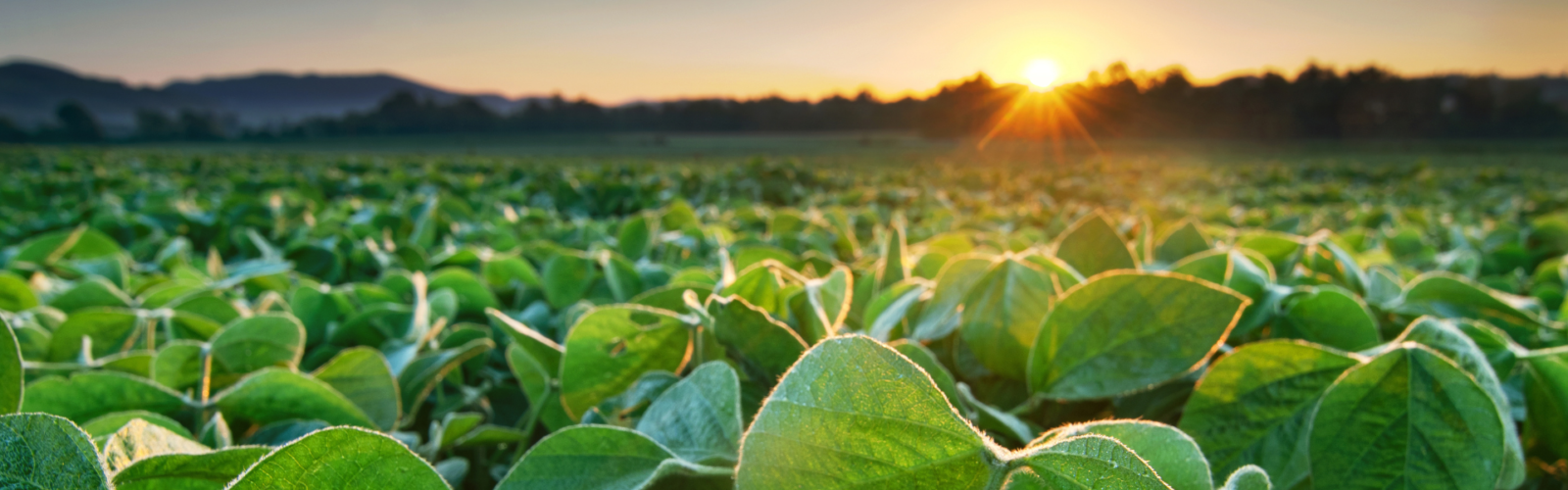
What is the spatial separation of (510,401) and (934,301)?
0.44 m

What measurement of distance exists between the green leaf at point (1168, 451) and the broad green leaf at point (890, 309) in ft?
0.60

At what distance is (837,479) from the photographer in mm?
265

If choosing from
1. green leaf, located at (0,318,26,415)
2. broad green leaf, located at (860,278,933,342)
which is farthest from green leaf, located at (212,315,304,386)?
broad green leaf, located at (860,278,933,342)

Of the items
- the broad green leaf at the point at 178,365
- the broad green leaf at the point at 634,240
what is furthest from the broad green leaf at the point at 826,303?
the broad green leaf at the point at 634,240

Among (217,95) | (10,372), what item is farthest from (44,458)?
(217,95)

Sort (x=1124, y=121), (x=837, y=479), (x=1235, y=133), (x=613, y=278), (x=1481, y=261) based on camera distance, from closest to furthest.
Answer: (x=837, y=479) → (x=613, y=278) → (x=1481, y=261) → (x=1124, y=121) → (x=1235, y=133)

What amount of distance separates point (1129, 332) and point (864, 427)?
280mm

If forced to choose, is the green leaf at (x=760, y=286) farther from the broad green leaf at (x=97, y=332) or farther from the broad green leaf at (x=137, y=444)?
the broad green leaf at (x=97, y=332)

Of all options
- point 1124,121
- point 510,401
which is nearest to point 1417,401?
point 510,401

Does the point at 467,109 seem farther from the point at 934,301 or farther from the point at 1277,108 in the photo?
the point at 934,301

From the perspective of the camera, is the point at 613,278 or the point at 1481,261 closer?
the point at 613,278

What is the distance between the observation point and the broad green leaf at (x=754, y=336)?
0.43 metres

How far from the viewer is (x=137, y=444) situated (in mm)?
355

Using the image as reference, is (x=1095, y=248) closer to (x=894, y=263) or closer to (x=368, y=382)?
(x=894, y=263)
